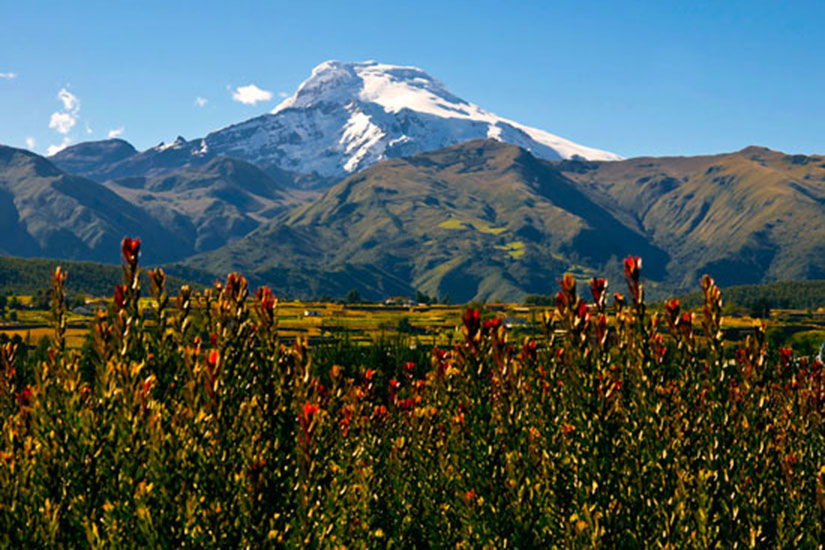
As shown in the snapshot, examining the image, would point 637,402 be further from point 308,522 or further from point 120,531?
point 120,531

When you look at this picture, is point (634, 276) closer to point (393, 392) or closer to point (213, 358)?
point (213, 358)

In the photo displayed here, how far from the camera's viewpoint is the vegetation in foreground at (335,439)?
10.8m

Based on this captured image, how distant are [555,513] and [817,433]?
7.09m

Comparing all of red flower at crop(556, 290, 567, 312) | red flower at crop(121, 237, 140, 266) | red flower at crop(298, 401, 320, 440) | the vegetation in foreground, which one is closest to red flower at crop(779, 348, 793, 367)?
the vegetation in foreground

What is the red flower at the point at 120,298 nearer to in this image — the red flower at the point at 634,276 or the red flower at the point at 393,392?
the red flower at the point at 634,276

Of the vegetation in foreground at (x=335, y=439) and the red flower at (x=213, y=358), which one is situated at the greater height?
the red flower at (x=213, y=358)

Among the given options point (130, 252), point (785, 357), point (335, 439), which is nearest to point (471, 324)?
point (335, 439)

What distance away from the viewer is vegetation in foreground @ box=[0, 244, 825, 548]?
10805mm

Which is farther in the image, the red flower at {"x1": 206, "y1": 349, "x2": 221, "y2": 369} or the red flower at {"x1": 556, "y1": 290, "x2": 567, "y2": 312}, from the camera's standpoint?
the red flower at {"x1": 556, "y1": 290, "x2": 567, "y2": 312}

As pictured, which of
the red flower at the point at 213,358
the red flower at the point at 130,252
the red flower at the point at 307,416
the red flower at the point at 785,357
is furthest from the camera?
the red flower at the point at 785,357

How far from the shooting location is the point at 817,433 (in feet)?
53.3

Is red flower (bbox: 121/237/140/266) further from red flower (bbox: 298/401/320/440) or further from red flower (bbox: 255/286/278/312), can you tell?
red flower (bbox: 298/401/320/440)

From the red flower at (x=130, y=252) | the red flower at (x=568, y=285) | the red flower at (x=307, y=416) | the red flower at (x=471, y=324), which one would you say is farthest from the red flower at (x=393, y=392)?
the red flower at (x=130, y=252)

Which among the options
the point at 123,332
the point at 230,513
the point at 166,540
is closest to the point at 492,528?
the point at 230,513
